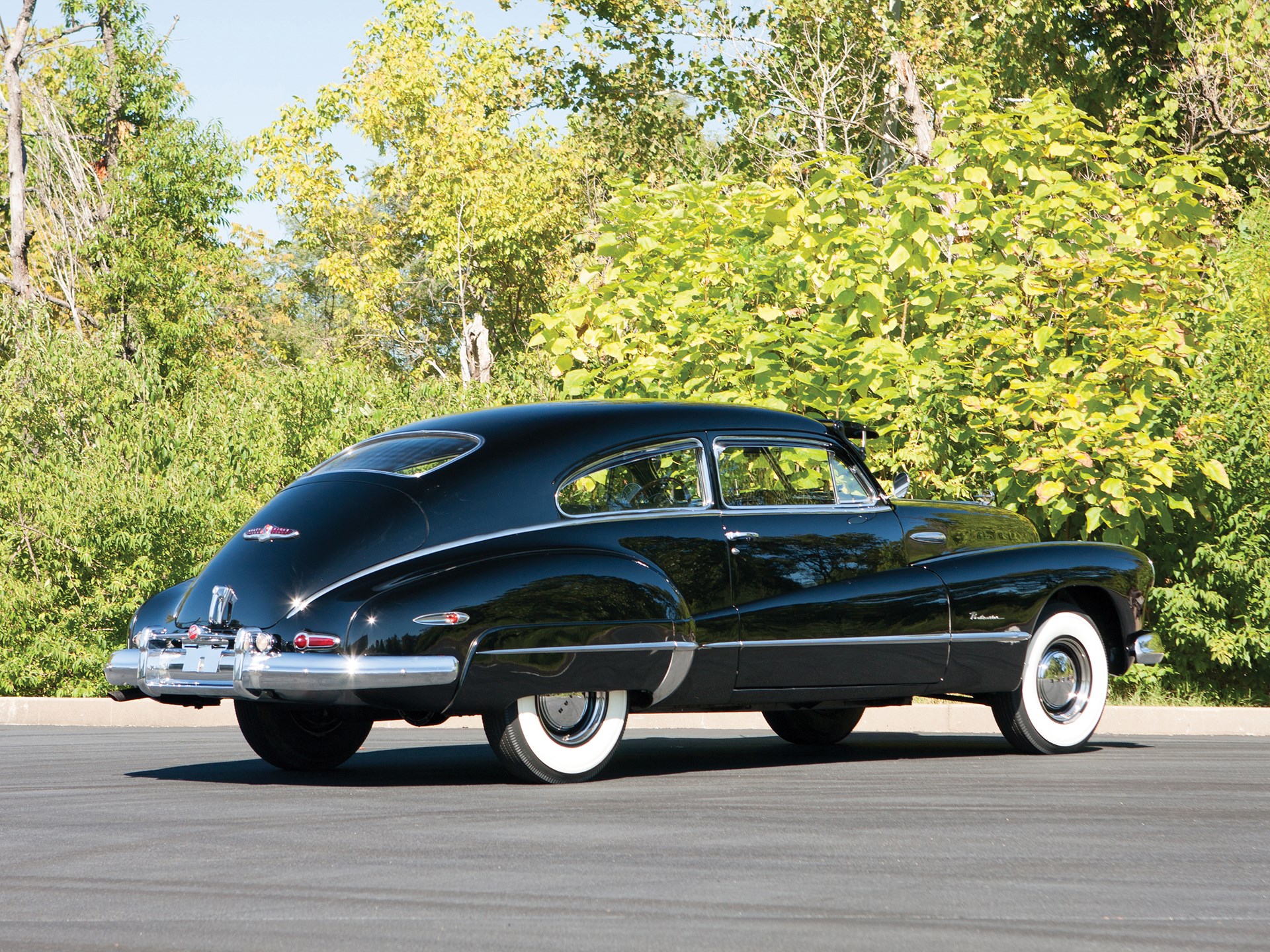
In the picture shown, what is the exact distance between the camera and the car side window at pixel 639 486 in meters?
7.21

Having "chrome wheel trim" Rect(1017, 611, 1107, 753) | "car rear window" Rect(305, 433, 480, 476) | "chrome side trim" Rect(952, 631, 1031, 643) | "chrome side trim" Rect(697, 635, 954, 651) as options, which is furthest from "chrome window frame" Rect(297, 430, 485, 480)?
"chrome wheel trim" Rect(1017, 611, 1107, 753)

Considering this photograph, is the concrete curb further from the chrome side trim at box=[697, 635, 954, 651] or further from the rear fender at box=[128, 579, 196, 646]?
the rear fender at box=[128, 579, 196, 646]

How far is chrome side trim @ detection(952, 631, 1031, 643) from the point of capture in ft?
26.6

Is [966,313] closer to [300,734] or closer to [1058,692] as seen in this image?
[1058,692]

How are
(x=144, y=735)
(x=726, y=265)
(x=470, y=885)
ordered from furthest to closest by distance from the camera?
(x=726, y=265) < (x=144, y=735) < (x=470, y=885)

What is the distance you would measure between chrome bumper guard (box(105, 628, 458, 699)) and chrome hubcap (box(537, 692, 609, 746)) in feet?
2.18

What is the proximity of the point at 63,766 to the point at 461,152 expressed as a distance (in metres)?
30.5

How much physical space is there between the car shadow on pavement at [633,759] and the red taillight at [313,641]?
3.35 ft

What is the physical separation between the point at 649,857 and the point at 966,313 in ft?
25.8

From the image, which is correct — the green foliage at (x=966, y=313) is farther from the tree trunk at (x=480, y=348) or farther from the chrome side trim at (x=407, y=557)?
the tree trunk at (x=480, y=348)

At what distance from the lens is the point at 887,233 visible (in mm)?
12148

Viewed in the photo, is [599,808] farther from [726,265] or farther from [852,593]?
[726,265]

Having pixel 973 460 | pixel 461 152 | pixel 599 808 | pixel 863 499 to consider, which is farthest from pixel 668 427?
pixel 461 152

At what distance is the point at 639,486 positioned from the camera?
7422 mm
